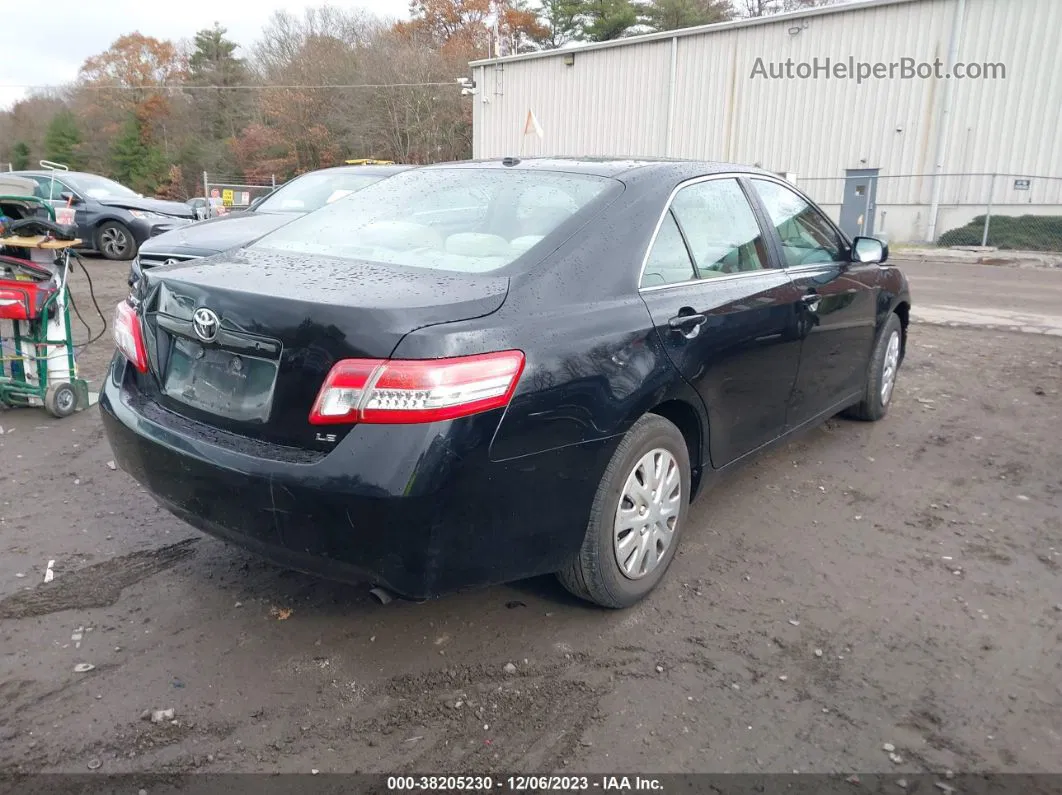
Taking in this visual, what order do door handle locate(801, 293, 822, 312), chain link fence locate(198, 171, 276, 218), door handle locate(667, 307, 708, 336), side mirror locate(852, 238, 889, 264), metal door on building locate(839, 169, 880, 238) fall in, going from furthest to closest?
metal door on building locate(839, 169, 880, 238) → chain link fence locate(198, 171, 276, 218) → side mirror locate(852, 238, 889, 264) → door handle locate(801, 293, 822, 312) → door handle locate(667, 307, 708, 336)

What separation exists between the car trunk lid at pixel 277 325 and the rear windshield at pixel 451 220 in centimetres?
19

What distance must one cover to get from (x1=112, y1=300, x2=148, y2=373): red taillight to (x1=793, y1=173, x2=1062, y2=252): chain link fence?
21110 millimetres

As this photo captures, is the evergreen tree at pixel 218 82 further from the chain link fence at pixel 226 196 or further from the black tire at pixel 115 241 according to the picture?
the black tire at pixel 115 241

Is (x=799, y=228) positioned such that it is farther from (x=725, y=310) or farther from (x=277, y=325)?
(x=277, y=325)

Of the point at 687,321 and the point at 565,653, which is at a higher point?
the point at 687,321

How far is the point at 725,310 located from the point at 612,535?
1.09 meters

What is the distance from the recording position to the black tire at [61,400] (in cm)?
523

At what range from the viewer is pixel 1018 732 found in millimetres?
2449

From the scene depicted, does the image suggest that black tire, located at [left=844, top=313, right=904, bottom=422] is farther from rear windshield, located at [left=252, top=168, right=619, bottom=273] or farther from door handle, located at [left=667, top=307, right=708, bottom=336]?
rear windshield, located at [left=252, top=168, right=619, bottom=273]

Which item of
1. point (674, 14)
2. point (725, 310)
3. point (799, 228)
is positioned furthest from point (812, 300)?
point (674, 14)

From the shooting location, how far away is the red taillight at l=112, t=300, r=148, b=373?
2938 millimetres

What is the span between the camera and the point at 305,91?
148 feet

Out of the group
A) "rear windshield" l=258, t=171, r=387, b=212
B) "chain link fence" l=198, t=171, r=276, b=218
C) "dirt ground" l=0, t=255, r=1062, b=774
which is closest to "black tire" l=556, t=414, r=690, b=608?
"dirt ground" l=0, t=255, r=1062, b=774

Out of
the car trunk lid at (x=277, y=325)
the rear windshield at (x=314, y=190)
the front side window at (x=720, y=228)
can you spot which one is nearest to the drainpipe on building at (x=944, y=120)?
the rear windshield at (x=314, y=190)
